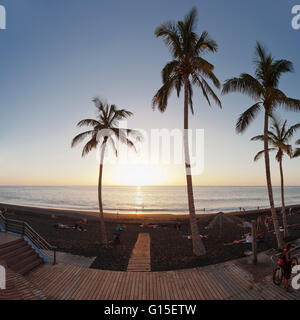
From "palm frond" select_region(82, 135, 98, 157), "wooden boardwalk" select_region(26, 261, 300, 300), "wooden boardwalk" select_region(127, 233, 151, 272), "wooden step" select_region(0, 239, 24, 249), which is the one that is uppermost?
"palm frond" select_region(82, 135, 98, 157)

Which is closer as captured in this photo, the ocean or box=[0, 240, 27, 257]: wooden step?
box=[0, 240, 27, 257]: wooden step

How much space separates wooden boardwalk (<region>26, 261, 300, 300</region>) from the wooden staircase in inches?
18.8

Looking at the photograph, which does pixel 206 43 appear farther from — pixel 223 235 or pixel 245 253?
pixel 223 235

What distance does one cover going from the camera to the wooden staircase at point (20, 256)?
8145 mm

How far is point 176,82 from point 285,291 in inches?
498

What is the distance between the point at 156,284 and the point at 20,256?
23.4ft

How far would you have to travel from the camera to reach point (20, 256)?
868cm

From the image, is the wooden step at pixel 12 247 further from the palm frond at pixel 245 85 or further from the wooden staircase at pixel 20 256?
the palm frond at pixel 245 85

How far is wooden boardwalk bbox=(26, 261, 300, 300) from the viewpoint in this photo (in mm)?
6664

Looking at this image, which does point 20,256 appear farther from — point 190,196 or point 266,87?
point 266,87

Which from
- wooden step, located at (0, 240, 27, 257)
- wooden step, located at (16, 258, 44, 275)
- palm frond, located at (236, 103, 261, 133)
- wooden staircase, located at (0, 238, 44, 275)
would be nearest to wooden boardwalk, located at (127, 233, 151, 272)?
wooden step, located at (16, 258, 44, 275)

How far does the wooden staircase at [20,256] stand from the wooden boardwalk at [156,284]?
1.57ft

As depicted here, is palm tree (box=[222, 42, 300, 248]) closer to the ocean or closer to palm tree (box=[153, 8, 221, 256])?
palm tree (box=[153, 8, 221, 256])

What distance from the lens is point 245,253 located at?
10227 millimetres
